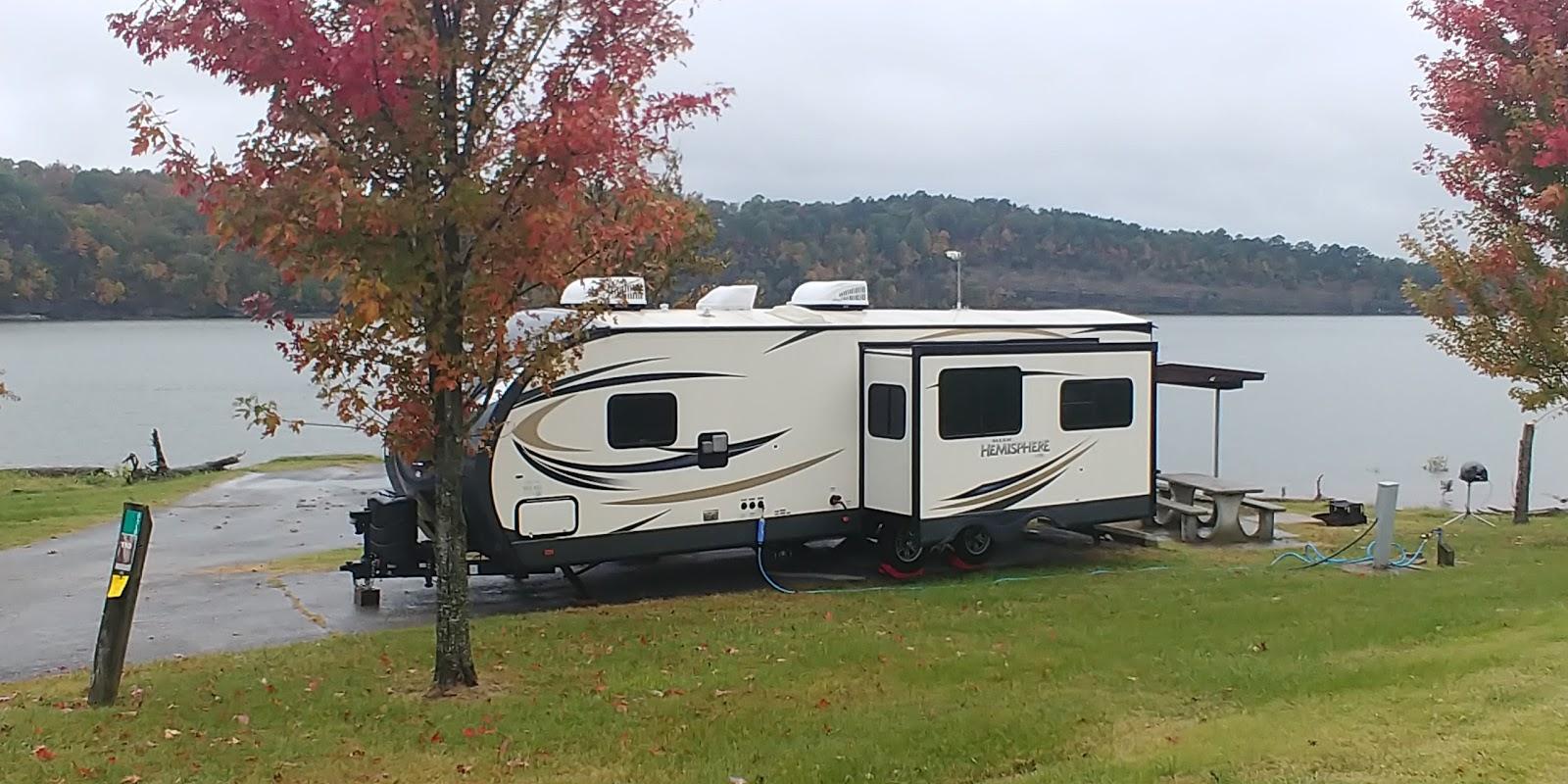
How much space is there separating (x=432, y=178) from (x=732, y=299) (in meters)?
6.27

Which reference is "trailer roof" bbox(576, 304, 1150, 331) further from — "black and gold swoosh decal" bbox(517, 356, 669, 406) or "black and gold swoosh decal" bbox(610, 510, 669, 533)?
"black and gold swoosh decal" bbox(610, 510, 669, 533)

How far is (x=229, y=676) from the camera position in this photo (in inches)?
354

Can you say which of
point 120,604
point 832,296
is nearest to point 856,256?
point 832,296

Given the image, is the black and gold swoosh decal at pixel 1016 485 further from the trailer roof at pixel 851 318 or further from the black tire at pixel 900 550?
the trailer roof at pixel 851 318

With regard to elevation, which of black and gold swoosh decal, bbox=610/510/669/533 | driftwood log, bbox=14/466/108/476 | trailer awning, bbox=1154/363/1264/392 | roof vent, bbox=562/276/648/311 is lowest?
driftwood log, bbox=14/466/108/476

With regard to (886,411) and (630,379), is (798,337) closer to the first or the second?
(886,411)

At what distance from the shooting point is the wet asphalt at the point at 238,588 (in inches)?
436

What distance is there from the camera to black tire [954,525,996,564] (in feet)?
47.5

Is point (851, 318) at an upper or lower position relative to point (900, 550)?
upper

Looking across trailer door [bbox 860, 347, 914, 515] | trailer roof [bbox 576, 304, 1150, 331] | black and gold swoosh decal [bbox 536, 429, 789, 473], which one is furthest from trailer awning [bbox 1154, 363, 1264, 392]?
black and gold swoosh decal [bbox 536, 429, 789, 473]

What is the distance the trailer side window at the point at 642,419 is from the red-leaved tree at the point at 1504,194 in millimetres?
9164

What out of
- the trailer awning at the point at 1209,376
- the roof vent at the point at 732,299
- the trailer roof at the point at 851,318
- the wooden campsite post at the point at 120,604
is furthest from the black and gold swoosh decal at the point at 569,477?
the trailer awning at the point at 1209,376

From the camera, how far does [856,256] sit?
3994 centimetres

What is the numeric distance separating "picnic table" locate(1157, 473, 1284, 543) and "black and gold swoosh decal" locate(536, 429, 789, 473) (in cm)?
582
